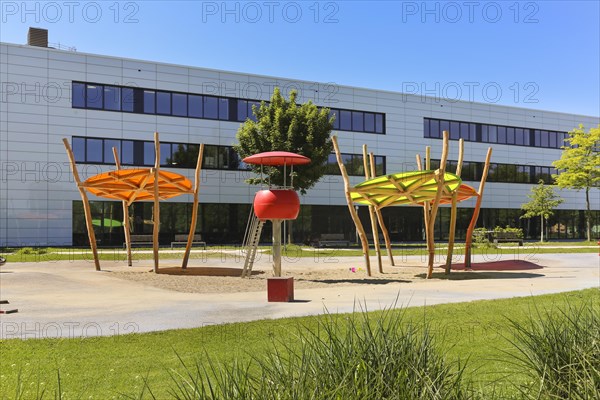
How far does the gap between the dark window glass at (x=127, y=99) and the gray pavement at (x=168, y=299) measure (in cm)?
2150

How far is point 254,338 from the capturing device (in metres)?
8.27

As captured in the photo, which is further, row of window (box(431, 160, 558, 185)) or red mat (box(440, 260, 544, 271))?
row of window (box(431, 160, 558, 185))

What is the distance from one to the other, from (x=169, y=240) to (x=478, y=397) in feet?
130

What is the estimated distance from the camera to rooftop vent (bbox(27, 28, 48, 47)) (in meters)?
39.9

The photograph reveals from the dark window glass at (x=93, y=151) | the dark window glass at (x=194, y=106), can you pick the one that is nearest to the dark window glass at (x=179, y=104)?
the dark window glass at (x=194, y=106)

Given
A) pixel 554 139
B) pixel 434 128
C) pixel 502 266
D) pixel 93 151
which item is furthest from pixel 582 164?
pixel 93 151

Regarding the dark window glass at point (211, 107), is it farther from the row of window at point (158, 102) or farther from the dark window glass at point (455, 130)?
the dark window glass at point (455, 130)

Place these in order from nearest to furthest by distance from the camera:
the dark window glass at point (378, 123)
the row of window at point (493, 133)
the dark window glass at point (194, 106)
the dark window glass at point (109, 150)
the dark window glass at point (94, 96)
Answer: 1. the dark window glass at point (94, 96)
2. the dark window glass at point (109, 150)
3. the dark window glass at point (194, 106)
4. the dark window glass at point (378, 123)
5. the row of window at point (493, 133)

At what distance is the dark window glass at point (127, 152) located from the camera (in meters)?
40.4

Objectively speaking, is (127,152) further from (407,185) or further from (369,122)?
(407,185)

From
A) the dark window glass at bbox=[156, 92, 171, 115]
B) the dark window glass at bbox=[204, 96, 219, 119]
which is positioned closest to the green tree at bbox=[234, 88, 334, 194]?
the dark window glass at bbox=[204, 96, 219, 119]

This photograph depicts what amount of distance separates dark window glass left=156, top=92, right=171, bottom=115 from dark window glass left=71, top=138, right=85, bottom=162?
5.91m

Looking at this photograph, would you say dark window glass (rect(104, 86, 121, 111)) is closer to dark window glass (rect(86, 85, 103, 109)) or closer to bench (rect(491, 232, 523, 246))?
dark window glass (rect(86, 85, 103, 109))

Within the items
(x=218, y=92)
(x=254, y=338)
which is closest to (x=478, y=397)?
(x=254, y=338)
